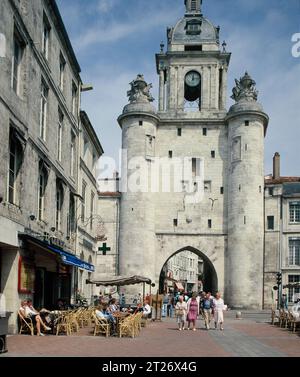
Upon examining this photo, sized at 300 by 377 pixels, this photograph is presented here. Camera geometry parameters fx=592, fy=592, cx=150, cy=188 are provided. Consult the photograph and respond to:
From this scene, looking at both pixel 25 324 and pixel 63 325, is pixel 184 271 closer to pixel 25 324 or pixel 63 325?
pixel 63 325

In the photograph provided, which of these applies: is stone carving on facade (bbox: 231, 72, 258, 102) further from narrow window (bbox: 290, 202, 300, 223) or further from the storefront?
the storefront

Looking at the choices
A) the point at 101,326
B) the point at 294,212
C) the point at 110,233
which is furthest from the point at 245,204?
the point at 101,326

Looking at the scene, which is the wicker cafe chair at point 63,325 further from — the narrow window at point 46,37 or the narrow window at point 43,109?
the narrow window at point 46,37

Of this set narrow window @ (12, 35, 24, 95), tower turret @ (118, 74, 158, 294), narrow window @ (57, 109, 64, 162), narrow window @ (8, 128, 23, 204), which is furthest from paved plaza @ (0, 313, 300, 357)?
tower turret @ (118, 74, 158, 294)

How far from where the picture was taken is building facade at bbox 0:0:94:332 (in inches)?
682

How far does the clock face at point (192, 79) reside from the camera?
188 ft

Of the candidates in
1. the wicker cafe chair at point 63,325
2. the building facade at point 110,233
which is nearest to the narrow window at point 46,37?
the wicker cafe chair at point 63,325

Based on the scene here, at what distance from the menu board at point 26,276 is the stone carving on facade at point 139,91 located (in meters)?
36.1

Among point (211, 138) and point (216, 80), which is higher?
point (216, 80)

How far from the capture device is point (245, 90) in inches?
2111

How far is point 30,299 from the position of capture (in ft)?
65.8

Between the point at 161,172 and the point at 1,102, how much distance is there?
3793 cm
